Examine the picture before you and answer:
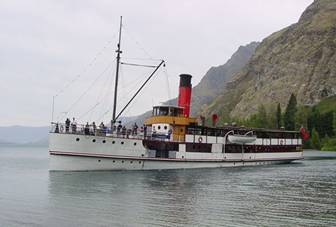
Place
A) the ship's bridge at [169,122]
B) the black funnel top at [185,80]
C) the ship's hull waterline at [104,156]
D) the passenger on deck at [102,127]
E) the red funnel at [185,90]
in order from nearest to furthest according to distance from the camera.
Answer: the ship's hull waterline at [104,156] → the passenger on deck at [102,127] → the ship's bridge at [169,122] → the black funnel top at [185,80] → the red funnel at [185,90]

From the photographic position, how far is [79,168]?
42.0m

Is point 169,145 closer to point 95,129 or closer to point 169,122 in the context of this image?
point 169,122

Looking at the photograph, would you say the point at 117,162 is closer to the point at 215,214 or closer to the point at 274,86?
the point at 215,214

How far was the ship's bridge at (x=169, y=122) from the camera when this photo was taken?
48250mm

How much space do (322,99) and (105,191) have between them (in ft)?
509

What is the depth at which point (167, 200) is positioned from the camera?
26562mm

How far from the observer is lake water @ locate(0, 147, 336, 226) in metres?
20.8

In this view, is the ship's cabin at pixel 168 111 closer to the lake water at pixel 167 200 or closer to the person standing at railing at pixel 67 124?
the lake water at pixel 167 200

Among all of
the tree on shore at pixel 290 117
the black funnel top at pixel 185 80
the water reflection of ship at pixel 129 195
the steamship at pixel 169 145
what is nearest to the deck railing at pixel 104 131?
the steamship at pixel 169 145

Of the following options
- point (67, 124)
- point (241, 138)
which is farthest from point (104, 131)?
point (241, 138)

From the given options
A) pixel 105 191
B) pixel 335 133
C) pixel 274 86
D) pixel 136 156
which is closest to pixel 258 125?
pixel 335 133

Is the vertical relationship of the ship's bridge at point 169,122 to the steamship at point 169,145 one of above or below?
above

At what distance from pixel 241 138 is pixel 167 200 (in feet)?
92.0

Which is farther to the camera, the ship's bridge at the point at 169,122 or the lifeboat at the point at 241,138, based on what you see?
the lifeboat at the point at 241,138
